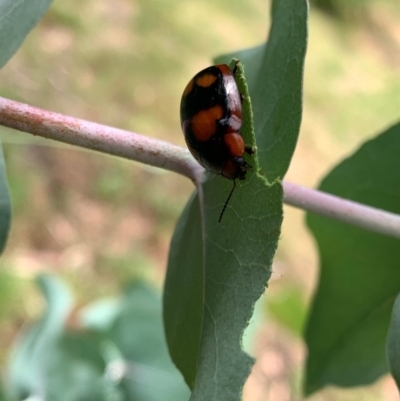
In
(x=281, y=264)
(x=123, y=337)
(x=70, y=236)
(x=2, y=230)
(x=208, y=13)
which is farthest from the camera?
(x=208, y=13)

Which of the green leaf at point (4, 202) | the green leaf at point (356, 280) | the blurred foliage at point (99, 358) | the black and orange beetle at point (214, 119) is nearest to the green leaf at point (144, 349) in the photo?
the blurred foliage at point (99, 358)

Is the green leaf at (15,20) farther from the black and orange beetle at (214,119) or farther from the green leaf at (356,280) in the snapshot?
the green leaf at (356,280)

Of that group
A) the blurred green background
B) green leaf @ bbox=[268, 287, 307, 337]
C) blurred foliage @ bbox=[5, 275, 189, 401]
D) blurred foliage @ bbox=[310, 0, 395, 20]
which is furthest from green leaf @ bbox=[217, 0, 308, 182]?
blurred foliage @ bbox=[310, 0, 395, 20]

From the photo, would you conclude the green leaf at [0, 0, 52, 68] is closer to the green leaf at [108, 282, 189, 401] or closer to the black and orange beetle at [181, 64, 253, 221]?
the black and orange beetle at [181, 64, 253, 221]

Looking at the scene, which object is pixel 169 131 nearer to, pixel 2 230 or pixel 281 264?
pixel 281 264

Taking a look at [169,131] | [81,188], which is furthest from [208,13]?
[81,188]
